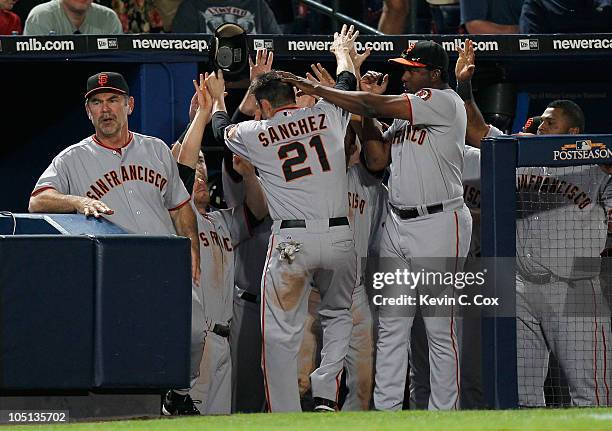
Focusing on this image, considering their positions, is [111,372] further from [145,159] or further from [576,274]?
[576,274]

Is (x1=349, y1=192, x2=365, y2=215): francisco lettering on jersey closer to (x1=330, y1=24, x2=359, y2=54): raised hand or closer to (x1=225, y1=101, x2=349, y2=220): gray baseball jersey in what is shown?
(x1=225, y1=101, x2=349, y2=220): gray baseball jersey

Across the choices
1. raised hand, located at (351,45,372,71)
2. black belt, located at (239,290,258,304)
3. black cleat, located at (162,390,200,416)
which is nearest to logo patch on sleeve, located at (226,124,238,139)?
raised hand, located at (351,45,372,71)

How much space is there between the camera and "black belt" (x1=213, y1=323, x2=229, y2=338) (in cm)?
744

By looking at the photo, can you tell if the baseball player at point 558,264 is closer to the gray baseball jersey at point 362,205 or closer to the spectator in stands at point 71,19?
the gray baseball jersey at point 362,205

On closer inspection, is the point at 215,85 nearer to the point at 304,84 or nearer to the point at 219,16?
the point at 304,84

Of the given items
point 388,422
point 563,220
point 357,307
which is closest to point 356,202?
point 357,307

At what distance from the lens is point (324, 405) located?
6.87 metres

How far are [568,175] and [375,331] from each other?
139 centimetres

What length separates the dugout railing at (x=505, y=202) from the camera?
22.3 ft

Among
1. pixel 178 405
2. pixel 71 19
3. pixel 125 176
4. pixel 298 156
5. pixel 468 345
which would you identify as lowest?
pixel 178 405

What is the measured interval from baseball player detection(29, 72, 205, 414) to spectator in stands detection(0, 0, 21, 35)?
1.98 m

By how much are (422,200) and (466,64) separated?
36.7 inches

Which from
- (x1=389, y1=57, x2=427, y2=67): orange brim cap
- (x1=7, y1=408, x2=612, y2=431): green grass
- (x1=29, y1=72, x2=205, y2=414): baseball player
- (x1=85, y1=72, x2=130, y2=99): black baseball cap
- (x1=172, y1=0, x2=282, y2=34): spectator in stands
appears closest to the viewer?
(x1=7, y1=408, x2=612, y2=431): green grass

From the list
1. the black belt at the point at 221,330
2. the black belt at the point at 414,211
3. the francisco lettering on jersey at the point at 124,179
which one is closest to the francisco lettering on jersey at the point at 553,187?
the black belt at the point at 414,211
